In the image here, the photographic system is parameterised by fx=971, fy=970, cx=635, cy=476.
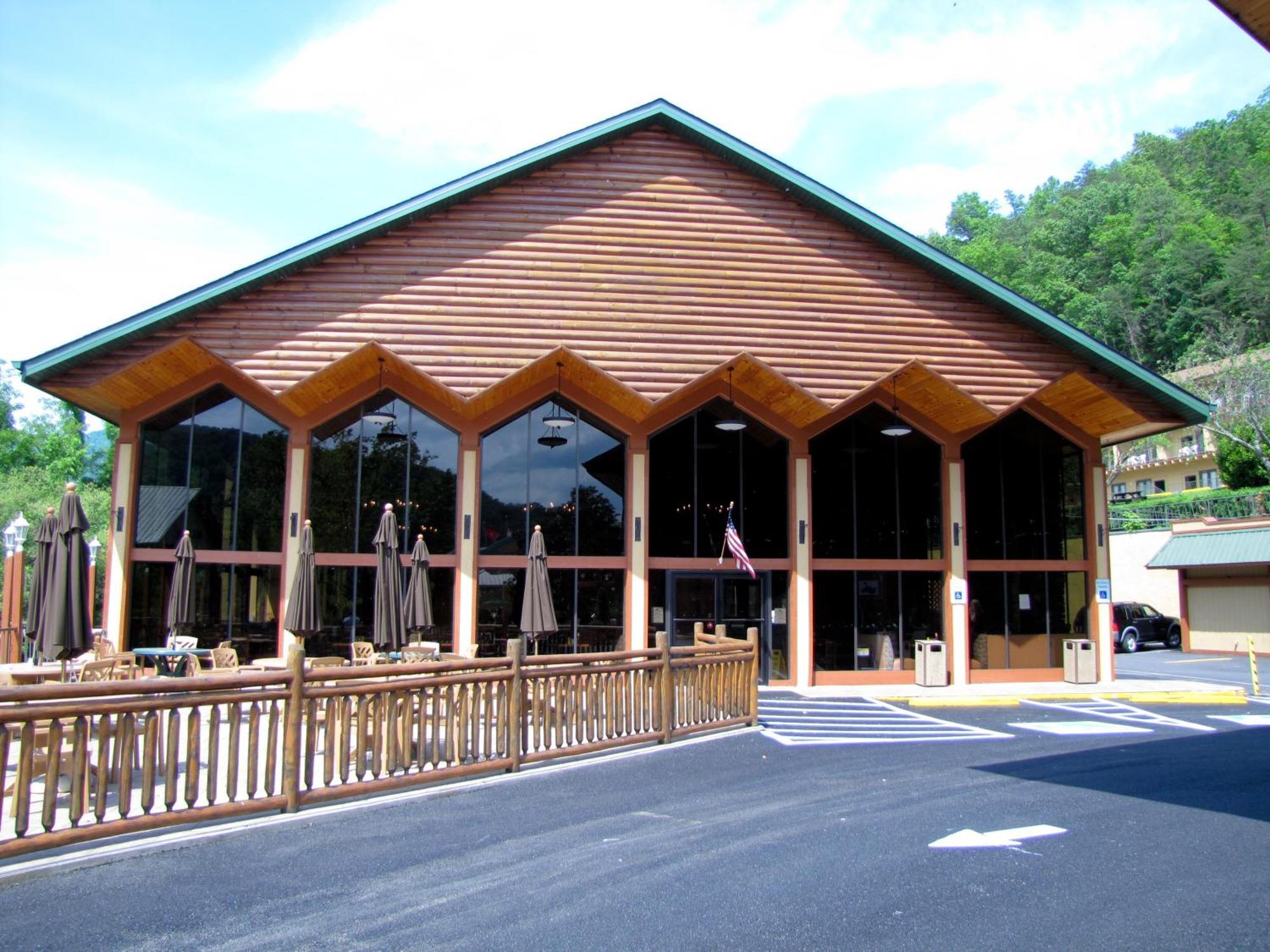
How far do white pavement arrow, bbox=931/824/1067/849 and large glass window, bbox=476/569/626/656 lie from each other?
10441mm

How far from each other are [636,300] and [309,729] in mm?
11291

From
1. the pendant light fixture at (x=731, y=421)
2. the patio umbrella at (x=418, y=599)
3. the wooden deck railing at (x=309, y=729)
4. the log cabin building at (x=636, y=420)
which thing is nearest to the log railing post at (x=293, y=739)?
the wooden deck railing at (x=309, y=729)

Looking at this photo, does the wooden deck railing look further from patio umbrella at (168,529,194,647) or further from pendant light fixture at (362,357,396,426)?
pendant light fixture at (362,357,396,426)

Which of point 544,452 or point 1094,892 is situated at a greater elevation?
point 544,452

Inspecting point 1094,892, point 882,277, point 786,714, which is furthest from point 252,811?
point 882,277

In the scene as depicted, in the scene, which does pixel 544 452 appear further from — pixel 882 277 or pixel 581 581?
pixel 882 277

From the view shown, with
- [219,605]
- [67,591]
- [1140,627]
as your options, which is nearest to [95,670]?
[67,591]

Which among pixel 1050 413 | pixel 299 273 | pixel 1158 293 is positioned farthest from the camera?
pixel 1158 293

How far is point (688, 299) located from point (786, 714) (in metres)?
7.61

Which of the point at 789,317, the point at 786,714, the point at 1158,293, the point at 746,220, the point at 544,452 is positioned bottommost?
the point at 786,714

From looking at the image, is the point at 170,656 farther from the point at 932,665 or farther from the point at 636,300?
the point at 932,665

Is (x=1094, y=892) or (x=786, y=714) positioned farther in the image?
(x=786, y=714)

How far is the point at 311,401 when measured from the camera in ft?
55.1

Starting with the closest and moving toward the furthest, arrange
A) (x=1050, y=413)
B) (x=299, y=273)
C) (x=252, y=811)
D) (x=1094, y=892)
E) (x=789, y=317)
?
1. (x=1094, y=892)
2. (x=252, y=811)
3. (x=299, y=273)
4. (x=789, y=317)
5. (x=1050, y=413)
